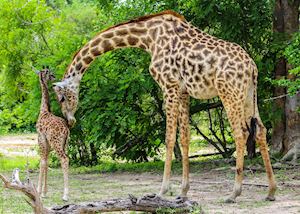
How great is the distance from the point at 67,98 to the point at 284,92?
5.82 m

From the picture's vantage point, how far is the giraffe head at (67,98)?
9281 mm

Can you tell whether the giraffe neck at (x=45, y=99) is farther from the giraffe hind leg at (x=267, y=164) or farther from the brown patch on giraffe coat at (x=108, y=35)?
the giraffe hind leg at (x=267, y=164)

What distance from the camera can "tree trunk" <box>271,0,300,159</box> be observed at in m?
13.3

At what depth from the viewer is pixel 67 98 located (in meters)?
9.34

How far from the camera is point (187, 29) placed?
9.70m

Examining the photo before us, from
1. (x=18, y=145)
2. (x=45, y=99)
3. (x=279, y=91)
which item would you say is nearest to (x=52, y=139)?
(x=45, y=99)

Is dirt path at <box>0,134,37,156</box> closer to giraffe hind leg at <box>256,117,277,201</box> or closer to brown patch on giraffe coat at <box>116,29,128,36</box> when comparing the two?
brown patch on giraffe coat at <box>116,29,128,36</box>

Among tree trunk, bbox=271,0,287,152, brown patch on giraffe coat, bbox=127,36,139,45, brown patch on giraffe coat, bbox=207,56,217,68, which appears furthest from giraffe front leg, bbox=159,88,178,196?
tree trunk, bbox=271,0,287,152

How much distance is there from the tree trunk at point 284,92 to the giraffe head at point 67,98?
5406 mm

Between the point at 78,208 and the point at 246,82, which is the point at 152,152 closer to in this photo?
the point at 246,82

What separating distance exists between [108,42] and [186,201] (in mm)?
3281

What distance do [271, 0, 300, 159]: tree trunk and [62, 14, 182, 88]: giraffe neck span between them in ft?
14.1

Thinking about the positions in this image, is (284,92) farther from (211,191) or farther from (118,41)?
(118,41)


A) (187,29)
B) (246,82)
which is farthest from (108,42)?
(246,82)
